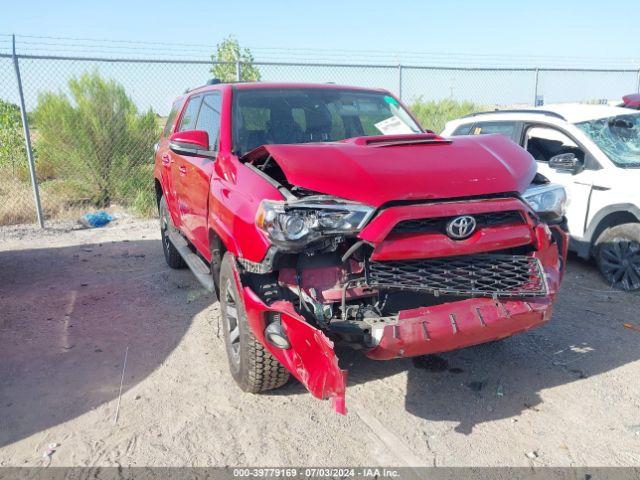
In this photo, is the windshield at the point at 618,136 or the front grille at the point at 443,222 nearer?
the front grille at the point at 443,222

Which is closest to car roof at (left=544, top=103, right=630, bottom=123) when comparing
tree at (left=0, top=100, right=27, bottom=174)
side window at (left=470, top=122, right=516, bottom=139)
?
side window at (left=470, top=122, right=516, bottom=139)

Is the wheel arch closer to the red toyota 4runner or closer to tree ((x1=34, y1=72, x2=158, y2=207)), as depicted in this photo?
the red toyota 4runner

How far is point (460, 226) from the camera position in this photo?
2.62 m

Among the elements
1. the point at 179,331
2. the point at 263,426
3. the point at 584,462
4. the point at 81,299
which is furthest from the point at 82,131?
the point at 584,462

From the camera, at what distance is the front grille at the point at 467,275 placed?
2.57m

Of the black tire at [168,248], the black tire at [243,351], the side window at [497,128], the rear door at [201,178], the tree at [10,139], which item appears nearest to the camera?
the black tire at [243,351]

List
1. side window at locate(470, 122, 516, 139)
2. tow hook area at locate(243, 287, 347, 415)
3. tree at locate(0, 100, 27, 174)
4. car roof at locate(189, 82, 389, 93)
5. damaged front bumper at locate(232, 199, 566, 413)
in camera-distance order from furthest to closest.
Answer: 1. tree at locate(0, 100, 27, 174)
2. side window at locate(470, 122, 516, 139)
3. car roof at locate(189, 82, 389, 93)
4. damaged front bumper at locate(232, 199, 566, 413)
5. tow hook area at locate(243, 287, 347, 415)

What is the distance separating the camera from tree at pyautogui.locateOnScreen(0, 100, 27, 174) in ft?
32.0


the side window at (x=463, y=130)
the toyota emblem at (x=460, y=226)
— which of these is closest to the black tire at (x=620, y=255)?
the side window at (x=463, y=130)

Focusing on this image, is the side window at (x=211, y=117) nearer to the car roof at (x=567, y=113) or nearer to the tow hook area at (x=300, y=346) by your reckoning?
the tow hook area at (x=300, y=346)

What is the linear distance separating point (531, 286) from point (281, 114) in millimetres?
2161

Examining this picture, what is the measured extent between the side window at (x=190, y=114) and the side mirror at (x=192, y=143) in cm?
100

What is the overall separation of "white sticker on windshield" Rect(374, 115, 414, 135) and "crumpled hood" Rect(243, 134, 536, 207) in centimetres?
92

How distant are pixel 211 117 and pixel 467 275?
98.0 inches
